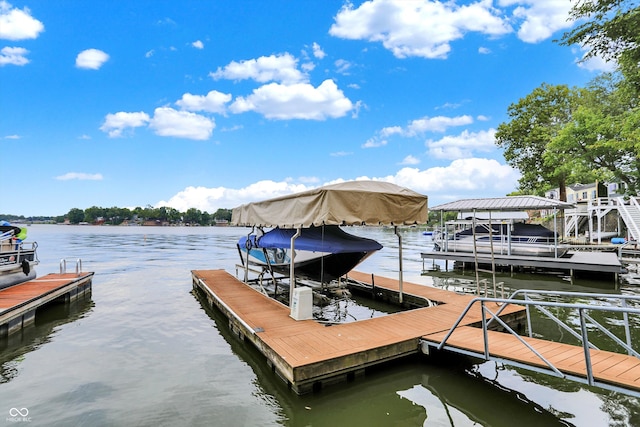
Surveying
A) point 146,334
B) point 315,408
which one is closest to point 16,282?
point 146,334

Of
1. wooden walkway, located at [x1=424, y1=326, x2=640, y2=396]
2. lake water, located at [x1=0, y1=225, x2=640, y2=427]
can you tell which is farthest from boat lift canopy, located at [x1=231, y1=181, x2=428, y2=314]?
wooden walkway, located at [x1=424, y1=326, x2=640, y2=396]

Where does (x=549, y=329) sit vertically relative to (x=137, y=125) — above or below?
below

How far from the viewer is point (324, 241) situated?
8273 millimetres

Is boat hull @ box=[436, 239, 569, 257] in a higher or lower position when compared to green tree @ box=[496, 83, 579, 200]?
lower

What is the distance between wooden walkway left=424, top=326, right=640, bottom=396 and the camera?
11.8ft

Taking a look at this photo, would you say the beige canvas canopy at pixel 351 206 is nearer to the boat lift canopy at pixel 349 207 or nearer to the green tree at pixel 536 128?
the boat lift canopy at pixel 349 207

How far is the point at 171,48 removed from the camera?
2616cm

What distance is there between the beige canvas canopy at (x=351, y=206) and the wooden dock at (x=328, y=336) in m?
1.93

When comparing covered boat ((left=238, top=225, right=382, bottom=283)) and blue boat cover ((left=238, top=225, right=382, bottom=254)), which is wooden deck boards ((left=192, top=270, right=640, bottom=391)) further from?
covered boat ((left=238, top=225, right=382, bottom=283))

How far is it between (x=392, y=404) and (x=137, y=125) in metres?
42.5

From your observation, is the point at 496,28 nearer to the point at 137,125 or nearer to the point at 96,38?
the point at 96,38

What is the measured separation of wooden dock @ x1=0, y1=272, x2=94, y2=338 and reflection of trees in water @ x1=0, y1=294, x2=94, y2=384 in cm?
19

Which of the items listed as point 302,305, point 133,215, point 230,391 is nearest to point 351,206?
point 302,305

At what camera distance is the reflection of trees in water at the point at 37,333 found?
5.73 meters
